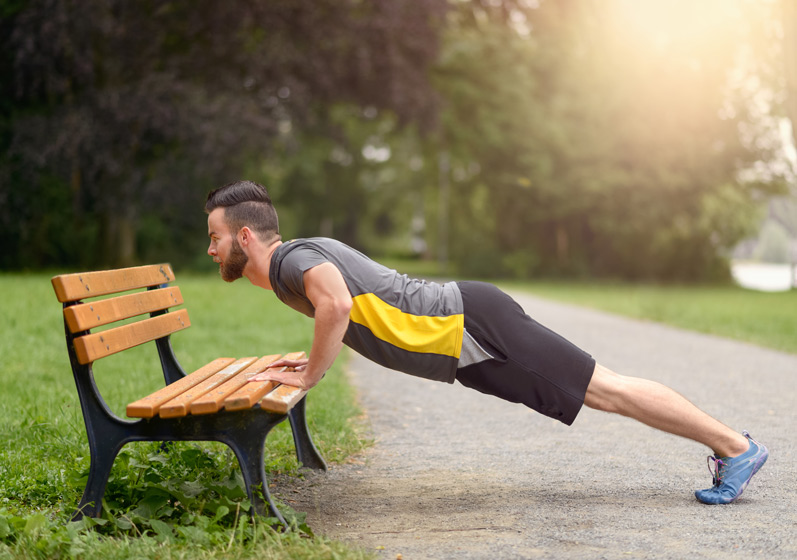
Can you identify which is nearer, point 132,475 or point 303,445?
point 132,475

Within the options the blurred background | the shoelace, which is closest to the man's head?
the shoelace

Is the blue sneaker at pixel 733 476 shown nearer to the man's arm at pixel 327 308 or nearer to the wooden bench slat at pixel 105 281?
the man's arm at pixel 327 308

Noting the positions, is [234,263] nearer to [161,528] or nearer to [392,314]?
[392,314]

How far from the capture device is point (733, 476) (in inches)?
148

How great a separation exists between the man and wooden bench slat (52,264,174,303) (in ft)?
1.50

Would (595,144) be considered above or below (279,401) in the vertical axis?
above

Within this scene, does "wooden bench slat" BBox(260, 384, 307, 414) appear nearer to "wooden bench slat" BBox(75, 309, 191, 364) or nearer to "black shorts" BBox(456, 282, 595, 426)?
"wooden bench slat" BBox(75, 309, 191, 364)

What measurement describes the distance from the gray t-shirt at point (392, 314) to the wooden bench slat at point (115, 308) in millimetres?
652

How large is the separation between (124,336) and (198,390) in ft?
1.52

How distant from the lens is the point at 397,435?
5305 millimetres

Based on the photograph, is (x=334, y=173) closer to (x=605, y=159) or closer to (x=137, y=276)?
(x=605, y=159)

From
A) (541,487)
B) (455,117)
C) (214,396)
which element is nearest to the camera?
(214,396)

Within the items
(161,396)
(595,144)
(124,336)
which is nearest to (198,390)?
(161,396)

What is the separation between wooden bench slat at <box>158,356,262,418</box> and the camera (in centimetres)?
306
